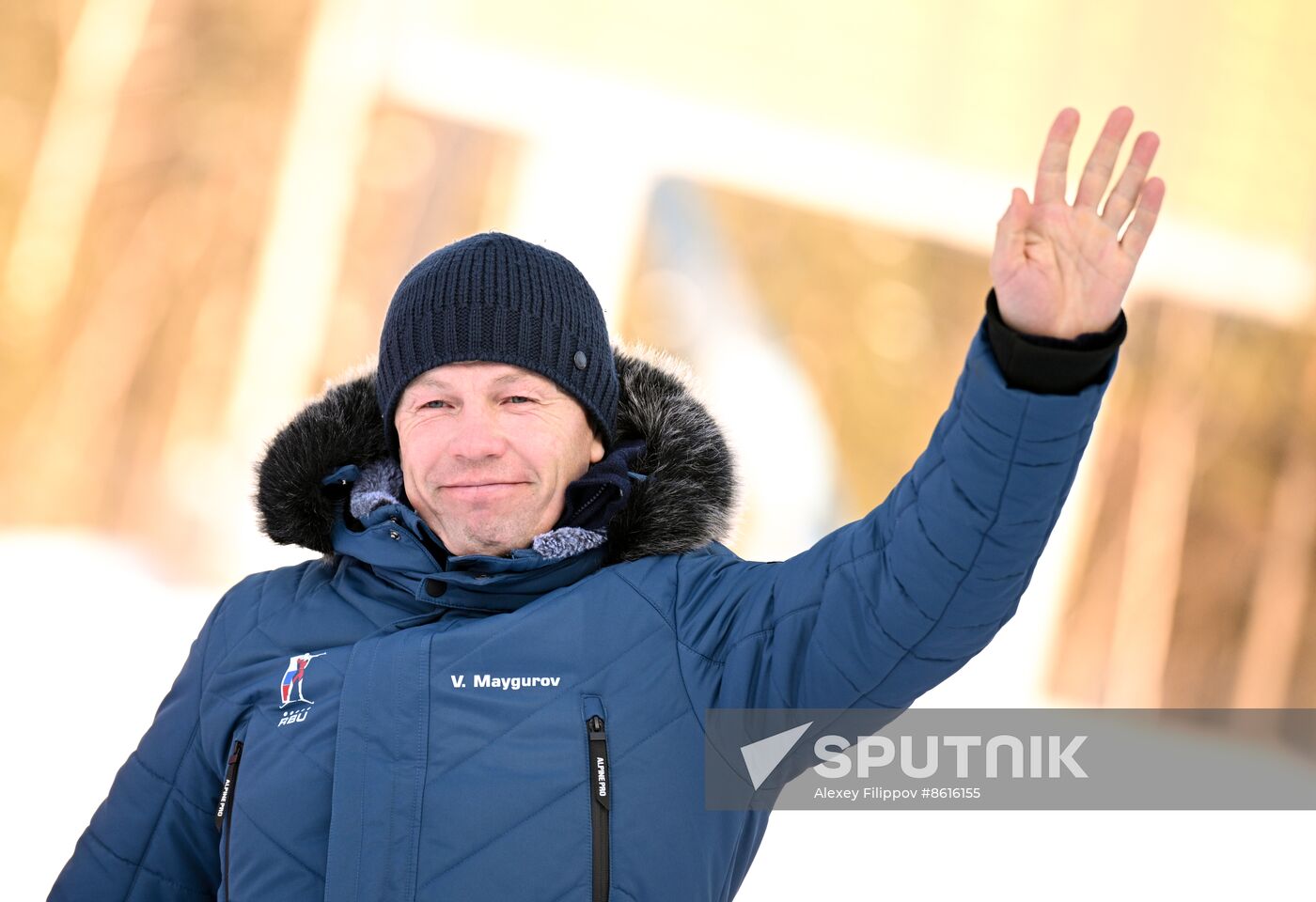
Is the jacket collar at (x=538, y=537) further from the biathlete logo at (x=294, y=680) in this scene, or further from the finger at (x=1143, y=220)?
the finger at (x=1143, y=220)

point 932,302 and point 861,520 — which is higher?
point 932,302

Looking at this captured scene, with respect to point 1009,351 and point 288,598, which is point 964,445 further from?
point 288,598

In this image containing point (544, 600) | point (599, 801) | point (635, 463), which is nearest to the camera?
point (599, 801)

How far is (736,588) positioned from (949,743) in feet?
3.94

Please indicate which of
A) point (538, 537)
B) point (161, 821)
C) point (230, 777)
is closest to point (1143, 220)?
point (538, 537)

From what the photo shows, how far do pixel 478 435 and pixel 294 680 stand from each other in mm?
364

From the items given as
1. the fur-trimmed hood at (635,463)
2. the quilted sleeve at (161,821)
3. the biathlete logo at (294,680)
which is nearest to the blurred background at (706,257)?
the quilted sleeve at (161,821)

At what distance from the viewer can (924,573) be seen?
120 centimetres

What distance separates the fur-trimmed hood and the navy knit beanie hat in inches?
1.8

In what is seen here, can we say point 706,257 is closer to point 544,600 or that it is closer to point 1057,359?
point 544,600

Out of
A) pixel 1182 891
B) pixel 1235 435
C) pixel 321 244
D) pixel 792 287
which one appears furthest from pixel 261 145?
pixel 1182 891

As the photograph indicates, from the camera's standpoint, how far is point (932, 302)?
7211 mm

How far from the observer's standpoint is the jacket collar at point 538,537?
5.10 feet

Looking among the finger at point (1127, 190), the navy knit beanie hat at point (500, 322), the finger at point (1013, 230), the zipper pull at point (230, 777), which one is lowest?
the zipper pull at point (230, 777)
